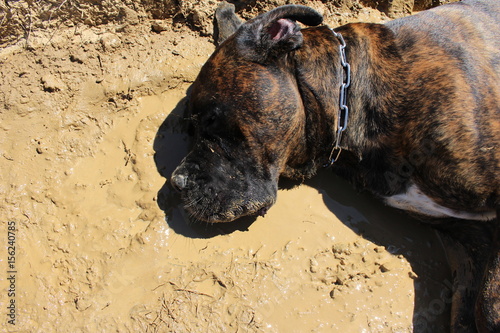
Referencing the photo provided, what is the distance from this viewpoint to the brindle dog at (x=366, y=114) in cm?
277

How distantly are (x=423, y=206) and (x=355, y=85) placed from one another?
102 cm

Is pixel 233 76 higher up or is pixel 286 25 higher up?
pixel 286 25

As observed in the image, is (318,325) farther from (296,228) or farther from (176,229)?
(176,229)

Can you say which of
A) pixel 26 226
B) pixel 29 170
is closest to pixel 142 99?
pixel 29 170

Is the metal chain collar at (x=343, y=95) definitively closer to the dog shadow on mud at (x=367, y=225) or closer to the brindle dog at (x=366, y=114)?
the brindle dog at (x=366, y=114)

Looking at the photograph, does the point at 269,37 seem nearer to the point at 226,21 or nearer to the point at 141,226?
the point at 226,21

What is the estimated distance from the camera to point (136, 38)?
3.87m

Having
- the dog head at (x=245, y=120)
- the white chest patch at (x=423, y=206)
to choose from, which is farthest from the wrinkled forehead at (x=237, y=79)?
the white chest patch at (x=423, y=206)

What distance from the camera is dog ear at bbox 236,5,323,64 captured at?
2.90 meters

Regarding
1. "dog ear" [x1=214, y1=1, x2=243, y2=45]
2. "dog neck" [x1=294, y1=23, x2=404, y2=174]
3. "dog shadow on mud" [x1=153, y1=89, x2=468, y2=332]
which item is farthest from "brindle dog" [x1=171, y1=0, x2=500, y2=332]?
"dog ear" [x1=214, y1=1, x2=243, y2=45]

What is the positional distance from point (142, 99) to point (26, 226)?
1.36 m

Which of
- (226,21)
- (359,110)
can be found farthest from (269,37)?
(226,21)

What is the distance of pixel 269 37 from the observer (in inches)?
114

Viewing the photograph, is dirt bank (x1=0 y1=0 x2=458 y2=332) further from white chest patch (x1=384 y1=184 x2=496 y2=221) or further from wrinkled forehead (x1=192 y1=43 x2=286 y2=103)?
wrinkled forehead (x1=192 y1=43 x2=286 y2=103)
